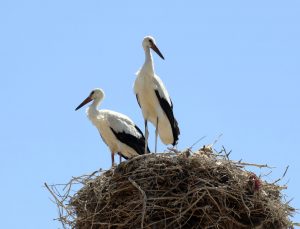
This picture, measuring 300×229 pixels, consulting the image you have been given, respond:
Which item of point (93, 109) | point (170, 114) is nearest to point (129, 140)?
point (93, 109)

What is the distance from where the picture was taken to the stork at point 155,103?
13367 mm

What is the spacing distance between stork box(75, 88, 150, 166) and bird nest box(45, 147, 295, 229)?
3.70m

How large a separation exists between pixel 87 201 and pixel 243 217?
1736mm

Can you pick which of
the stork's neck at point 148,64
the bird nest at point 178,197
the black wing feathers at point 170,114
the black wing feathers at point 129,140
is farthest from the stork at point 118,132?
the bird nest at point 178,197

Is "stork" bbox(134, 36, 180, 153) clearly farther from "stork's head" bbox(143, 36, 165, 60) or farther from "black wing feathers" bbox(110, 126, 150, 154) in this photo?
"black wing feathers" bbox(110, 126, 150, 154)

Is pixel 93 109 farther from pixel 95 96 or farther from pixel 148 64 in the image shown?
pixel 148 64

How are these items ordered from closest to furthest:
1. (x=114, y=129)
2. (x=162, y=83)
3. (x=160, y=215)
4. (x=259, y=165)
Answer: (x=160, y=215) < (x=259, y=165) < (x=162, y=83) < (x=114, y=129)

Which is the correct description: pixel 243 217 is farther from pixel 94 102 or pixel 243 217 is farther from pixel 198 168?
pixel 94 102

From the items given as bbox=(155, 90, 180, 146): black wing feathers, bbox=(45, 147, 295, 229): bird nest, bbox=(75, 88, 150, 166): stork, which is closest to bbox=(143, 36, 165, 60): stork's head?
bbox=(155, 90, 180, 146): black wing feathers

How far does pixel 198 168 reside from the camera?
10945 mm

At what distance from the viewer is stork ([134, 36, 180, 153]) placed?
13.4 metres

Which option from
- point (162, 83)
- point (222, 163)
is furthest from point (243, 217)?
point (162, 83)

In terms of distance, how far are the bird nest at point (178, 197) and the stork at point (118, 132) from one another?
12.1 ft

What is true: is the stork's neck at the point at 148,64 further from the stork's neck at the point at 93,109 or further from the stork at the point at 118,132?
the stork's neck at the point at 93,109
